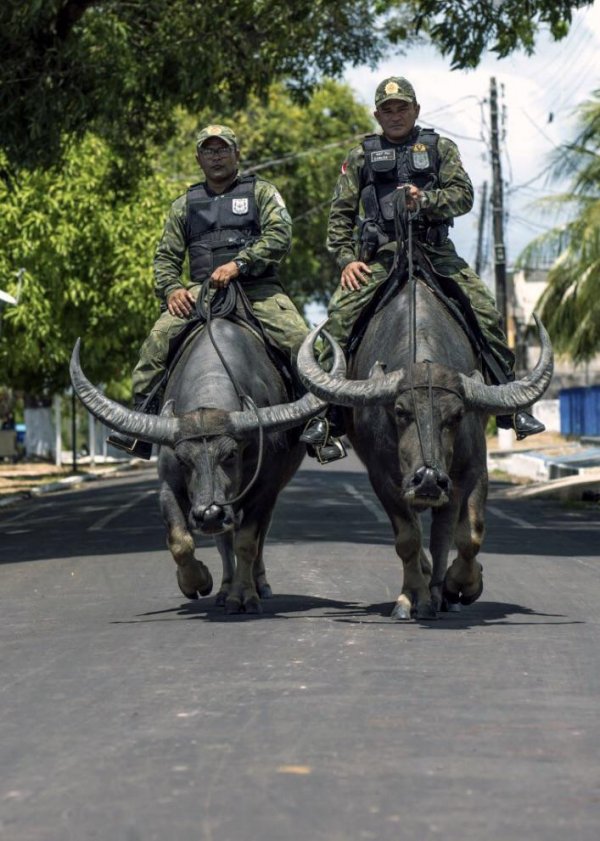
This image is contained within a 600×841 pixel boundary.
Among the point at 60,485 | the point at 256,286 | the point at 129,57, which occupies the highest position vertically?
the point at 129,57

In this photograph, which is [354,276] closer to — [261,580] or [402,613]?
[261,580]

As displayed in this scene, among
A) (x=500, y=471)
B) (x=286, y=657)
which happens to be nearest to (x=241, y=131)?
(x=500, y=471)

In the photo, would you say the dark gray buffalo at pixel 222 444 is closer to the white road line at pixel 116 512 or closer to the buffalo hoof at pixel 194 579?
the buffalo hoof at pixel 194 579

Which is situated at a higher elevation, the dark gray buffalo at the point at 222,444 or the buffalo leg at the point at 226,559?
the dark gray buffalo at the point at 222,444

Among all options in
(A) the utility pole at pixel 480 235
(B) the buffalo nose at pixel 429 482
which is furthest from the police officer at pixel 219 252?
(A) the utility pole at pixel 480 235

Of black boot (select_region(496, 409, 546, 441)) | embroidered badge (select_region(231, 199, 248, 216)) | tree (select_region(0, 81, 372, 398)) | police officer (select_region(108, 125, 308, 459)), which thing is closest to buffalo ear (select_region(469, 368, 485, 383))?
black boot (select_region(496, 409, 546, 441))

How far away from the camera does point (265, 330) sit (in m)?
12.1

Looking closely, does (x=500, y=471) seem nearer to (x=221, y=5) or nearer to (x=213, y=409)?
(x=221, y=5)

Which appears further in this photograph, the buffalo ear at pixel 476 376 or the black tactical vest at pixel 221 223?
the black tactical vest at pixel 221 223

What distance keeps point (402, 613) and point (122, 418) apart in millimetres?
2180

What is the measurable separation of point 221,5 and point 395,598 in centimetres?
1199

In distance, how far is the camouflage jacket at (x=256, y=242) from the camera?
12023mm

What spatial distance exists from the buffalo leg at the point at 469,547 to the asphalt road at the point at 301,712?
0.21m

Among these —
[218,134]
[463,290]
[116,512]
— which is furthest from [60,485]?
[463,290]
